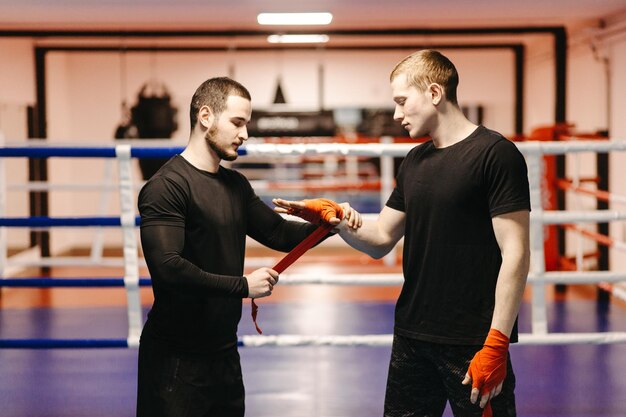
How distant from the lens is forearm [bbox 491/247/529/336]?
203 centimetres

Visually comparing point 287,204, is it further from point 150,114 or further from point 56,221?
point 150,114

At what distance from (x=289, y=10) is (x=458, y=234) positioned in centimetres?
494

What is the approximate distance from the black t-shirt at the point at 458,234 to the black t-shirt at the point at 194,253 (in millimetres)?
497

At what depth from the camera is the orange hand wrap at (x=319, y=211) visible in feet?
8.09

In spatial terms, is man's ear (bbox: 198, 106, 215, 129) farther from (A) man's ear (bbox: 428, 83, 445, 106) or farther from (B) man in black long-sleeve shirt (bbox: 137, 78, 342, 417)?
(A) man's ear (bbox: 428, 83, 445, 106)

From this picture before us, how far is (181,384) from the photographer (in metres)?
2.27

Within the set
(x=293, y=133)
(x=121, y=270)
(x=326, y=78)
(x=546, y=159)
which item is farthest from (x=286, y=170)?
(x=546, y=159)

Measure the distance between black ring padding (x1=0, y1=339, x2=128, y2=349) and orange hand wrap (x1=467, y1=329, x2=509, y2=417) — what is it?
1.81 metres

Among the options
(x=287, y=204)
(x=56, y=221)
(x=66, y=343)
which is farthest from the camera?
Result: (x=56, y=221)

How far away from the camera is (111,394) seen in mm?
3854

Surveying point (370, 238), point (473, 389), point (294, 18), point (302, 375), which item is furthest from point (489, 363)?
point (294, 18)

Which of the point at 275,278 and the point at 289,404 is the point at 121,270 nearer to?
the point at 289,404

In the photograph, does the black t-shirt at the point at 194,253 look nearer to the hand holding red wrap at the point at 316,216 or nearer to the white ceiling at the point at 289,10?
the hand holding red wrap at the point at 316,216

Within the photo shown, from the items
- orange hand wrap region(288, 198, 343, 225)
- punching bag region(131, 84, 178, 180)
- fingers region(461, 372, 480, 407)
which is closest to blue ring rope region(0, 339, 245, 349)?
orange hand wrap region(288, 198, 343, 225)
